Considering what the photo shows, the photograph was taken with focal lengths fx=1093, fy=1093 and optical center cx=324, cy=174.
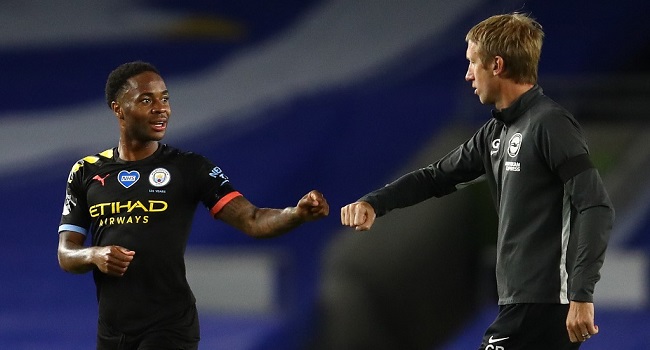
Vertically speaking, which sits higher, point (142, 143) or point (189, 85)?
Result: point (189, 85)

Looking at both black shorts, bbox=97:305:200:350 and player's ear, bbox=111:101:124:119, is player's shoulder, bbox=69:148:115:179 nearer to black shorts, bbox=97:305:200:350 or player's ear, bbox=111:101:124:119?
player's ear, bbox=111:101:124:119

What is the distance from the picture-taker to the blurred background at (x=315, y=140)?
280 inches

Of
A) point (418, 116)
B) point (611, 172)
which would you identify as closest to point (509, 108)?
point (611, 172)

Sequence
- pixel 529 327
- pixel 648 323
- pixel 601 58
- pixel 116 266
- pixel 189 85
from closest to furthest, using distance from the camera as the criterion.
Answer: pixel 529 327 < pixel 116 266 < pixel 648 323 < pixel 601 58 < pixel 189 85

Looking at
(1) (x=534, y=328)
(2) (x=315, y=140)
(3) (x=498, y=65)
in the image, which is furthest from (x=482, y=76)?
(2) (x=315, y=140)

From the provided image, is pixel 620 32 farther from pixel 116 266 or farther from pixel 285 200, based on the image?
pixel 116 266

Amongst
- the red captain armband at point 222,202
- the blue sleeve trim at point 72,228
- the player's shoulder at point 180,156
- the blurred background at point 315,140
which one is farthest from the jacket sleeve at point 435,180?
the blurred background at point 315,140

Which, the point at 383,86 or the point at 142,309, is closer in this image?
the point at 142,309

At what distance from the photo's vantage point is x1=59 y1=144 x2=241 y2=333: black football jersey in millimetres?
3680

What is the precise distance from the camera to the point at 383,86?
8.24 metres

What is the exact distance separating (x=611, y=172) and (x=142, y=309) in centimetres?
426

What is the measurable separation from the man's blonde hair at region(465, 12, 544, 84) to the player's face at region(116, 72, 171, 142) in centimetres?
115

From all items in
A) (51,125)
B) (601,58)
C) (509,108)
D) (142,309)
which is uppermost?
(51,125)

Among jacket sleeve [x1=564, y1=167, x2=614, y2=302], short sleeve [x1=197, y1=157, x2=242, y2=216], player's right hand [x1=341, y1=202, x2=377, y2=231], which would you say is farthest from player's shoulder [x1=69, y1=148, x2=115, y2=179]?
jacket sleeve [x1=564, y1=167, x2=614, y2=302]
